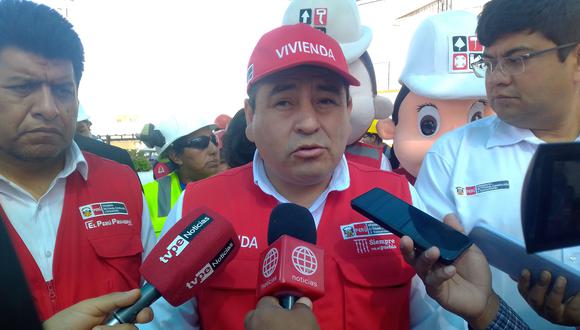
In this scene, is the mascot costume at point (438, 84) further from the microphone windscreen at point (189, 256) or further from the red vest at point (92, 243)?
the microphone windscreen at point (189, 256)

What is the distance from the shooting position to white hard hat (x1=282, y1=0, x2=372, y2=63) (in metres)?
2.74

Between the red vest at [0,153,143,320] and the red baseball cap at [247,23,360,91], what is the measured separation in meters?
0.72

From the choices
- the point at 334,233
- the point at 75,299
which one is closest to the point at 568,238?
the point at 334,233

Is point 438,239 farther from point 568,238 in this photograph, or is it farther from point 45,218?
point 45,218

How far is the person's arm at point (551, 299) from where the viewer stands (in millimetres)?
1337

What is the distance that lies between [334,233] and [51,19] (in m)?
1.33

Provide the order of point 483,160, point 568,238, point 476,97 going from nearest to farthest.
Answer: point 568,238, point 483,160, point 476,97

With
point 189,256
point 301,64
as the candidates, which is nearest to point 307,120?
point 301,64

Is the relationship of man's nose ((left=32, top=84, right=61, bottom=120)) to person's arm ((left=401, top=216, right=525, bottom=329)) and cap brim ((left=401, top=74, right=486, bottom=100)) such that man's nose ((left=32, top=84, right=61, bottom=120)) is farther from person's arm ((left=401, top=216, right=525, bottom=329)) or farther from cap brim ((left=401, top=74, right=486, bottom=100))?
cap brim ((left=401, top=74, right=486, bottom=100))

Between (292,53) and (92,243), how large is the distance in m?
1.02

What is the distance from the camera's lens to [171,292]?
46.9 inches

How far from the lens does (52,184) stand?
1768mm

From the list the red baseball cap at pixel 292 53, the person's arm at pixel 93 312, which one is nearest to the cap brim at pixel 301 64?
the red baseball cap at pixel 292 53

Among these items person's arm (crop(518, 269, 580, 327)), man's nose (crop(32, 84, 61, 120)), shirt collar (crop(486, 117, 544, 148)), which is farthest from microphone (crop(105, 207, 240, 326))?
shirt collar (crop(486, 117, 544, 148))
